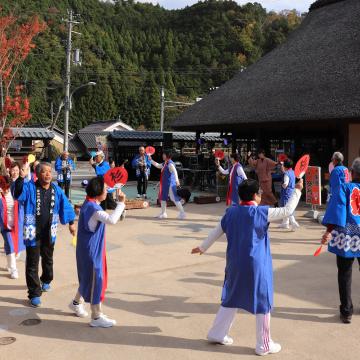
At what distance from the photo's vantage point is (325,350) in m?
3.62

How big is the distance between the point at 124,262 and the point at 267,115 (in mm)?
8291

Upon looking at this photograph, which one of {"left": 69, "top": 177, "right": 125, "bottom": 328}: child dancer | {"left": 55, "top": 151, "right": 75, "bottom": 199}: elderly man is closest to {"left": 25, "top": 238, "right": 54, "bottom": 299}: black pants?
{"left": 69, "top": 177, "right": 125, "bottom": 328}: child dancer

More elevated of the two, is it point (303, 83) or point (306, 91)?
point (303, 83)

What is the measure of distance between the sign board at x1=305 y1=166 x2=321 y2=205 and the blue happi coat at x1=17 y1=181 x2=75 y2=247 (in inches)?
270

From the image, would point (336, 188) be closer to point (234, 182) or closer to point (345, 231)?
point (345, 231)

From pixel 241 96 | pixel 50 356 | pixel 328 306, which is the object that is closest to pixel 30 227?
pixel 50 356

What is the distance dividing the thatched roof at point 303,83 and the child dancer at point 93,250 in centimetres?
857

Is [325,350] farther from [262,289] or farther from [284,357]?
[262,289]

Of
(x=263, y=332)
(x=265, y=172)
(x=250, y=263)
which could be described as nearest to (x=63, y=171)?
(x=265, y=172)

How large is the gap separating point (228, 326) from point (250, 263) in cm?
60

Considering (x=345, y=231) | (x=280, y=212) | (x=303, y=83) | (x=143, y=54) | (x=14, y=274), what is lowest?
(x=14, y=274)

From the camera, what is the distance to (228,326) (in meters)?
3.64

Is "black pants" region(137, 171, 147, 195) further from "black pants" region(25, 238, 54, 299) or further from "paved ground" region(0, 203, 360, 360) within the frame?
"black pants" region(25, 238, 54, 299)

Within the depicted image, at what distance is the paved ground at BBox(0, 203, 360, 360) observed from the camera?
3616mm
